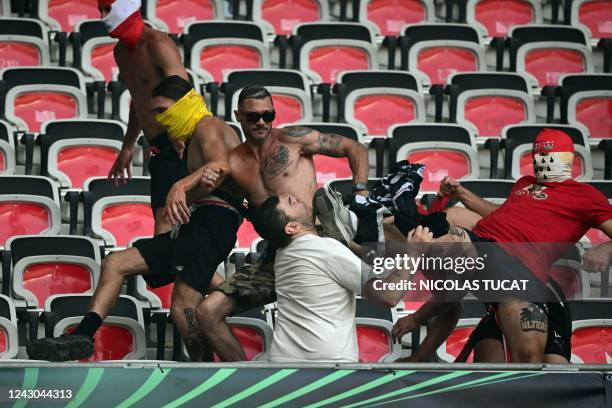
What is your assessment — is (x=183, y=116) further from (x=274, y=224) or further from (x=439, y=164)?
(x=439, y=164)

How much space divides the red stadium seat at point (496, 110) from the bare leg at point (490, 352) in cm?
349

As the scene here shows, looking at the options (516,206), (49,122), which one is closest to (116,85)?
(49,122)

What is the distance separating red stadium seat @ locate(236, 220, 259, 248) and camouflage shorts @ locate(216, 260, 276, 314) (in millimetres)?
1822

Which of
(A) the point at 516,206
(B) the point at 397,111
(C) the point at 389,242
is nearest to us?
(C) the point at 389,242

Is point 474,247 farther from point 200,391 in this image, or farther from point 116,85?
point 116,85

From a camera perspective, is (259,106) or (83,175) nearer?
(259,106)

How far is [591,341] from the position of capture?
8.43 metres

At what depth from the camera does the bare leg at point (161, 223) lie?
834 centimetres

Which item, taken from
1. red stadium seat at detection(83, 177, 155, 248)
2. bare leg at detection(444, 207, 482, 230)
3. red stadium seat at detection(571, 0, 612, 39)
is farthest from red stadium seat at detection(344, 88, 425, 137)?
bare leg at detection(444, 207, 482, 230)

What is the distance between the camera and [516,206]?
782 cm

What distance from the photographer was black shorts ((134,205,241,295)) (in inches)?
308

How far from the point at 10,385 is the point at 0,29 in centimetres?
516

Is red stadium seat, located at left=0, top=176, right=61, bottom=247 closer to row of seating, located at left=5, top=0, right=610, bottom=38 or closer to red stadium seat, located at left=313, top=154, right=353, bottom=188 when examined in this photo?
red stadium seat, located at left=313, top=154, right=353, bottom=188

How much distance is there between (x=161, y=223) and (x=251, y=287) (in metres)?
0.88
